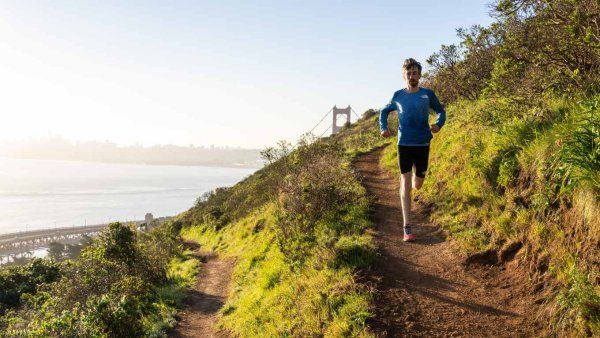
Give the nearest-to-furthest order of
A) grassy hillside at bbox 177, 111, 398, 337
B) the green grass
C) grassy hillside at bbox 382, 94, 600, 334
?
1. grassy hillside at bbox 382, 94, 600, 334
2. the green grass
3. grassy hillside at bbox 177, 111, 398, 337

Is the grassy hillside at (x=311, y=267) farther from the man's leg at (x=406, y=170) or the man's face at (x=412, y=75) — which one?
the man's face at (x=412, y=75)

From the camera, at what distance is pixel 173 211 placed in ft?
579

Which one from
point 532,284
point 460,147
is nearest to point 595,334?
point 532,284

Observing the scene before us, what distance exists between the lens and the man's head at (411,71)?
20.4 ft

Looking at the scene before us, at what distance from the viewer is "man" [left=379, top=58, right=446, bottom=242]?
6.29 meters

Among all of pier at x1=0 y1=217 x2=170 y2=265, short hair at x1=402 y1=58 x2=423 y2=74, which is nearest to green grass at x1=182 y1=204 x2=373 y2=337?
short hair at x1=402 y1=58 x2=423 y2=74

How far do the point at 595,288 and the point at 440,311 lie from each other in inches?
63.7

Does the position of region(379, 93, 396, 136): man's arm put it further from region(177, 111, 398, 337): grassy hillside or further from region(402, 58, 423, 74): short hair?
region(177, 111, 398, 337): grassy hillside

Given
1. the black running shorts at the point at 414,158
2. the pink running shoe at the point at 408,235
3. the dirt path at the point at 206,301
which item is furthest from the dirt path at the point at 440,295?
the dirt path at the point at 206,301

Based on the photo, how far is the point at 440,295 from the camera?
501 centimetres

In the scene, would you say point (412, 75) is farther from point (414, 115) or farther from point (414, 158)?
point (414, 158)

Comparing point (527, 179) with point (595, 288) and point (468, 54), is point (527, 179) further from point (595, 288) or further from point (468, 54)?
point (468, 54)

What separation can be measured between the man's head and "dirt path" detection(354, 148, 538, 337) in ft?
8.86

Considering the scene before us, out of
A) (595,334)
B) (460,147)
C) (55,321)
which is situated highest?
(460,147)
